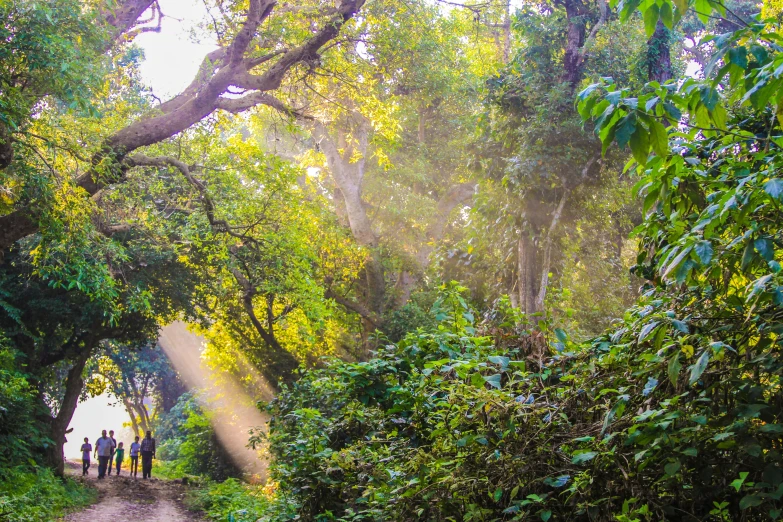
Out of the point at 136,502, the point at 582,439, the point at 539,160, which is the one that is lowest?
the point at 136,502

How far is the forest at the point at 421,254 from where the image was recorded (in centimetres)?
270

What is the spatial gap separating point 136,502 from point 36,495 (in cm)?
336

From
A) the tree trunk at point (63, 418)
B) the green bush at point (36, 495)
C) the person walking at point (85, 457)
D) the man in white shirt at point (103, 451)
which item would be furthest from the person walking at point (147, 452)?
the green bush at point (36, 495)

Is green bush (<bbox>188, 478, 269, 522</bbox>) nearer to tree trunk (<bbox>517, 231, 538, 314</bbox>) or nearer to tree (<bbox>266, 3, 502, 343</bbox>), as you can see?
tree trunk (<bbox>517, 231, 538, 314</bbox>)

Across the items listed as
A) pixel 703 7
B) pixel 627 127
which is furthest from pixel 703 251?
pixel 703 7

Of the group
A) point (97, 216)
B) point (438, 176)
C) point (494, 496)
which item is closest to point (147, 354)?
point (438, 176)

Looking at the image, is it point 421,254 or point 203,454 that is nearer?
point 203,454

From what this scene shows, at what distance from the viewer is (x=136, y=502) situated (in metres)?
14.9

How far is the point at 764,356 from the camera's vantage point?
8.46 feet

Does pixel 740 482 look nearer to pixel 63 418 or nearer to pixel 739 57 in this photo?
pixel 739 57

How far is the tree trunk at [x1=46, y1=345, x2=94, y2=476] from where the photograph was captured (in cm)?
1586

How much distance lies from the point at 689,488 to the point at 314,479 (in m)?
3.54

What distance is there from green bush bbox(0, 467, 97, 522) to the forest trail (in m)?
0.31

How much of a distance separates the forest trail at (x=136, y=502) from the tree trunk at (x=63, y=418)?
1252 millimetres
